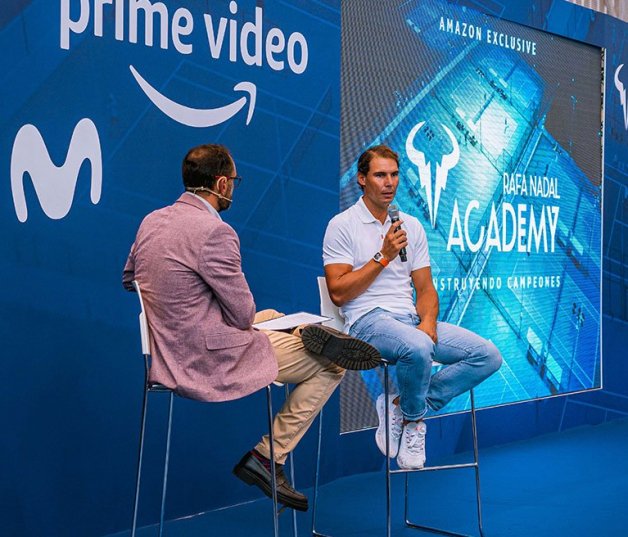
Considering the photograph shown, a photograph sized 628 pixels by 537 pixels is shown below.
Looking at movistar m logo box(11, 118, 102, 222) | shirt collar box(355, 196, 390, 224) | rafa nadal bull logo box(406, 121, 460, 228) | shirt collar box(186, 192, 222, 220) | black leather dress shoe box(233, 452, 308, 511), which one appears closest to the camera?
shirt collar box(186, 192, 222, 220)

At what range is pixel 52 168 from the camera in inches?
144

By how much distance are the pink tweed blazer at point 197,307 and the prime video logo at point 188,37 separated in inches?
41.5

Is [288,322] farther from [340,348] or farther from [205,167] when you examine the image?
[205,167]

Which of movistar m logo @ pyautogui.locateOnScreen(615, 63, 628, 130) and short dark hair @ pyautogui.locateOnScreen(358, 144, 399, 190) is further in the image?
movistar m logo @ pyautogui.locateOnScreen(615, 63, 628, 130)

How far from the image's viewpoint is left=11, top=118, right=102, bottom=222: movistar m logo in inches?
140

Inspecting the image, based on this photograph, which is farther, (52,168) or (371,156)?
(371,156)

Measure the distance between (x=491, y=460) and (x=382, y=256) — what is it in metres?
2.11

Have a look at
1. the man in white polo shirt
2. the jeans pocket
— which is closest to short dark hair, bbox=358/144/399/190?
the man in white polo shirt

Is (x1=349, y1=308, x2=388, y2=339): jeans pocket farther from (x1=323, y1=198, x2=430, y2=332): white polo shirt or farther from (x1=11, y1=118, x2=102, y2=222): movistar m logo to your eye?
(x1=11, y1=118, x2=102, y2=222): movistar m logo

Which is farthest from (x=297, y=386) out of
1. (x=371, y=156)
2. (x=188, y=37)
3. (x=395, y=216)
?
(x=188, y=37)

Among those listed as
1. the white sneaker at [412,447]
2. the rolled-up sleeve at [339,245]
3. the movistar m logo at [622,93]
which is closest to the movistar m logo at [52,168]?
the rolled-up sleeve at [339,245]

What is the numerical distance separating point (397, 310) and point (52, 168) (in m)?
1.37

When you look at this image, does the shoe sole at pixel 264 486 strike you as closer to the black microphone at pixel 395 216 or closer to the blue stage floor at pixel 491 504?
the blue stage floor at pixel 491 504

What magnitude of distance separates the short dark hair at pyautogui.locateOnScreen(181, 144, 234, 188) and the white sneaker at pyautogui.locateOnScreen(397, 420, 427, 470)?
1163 mm
